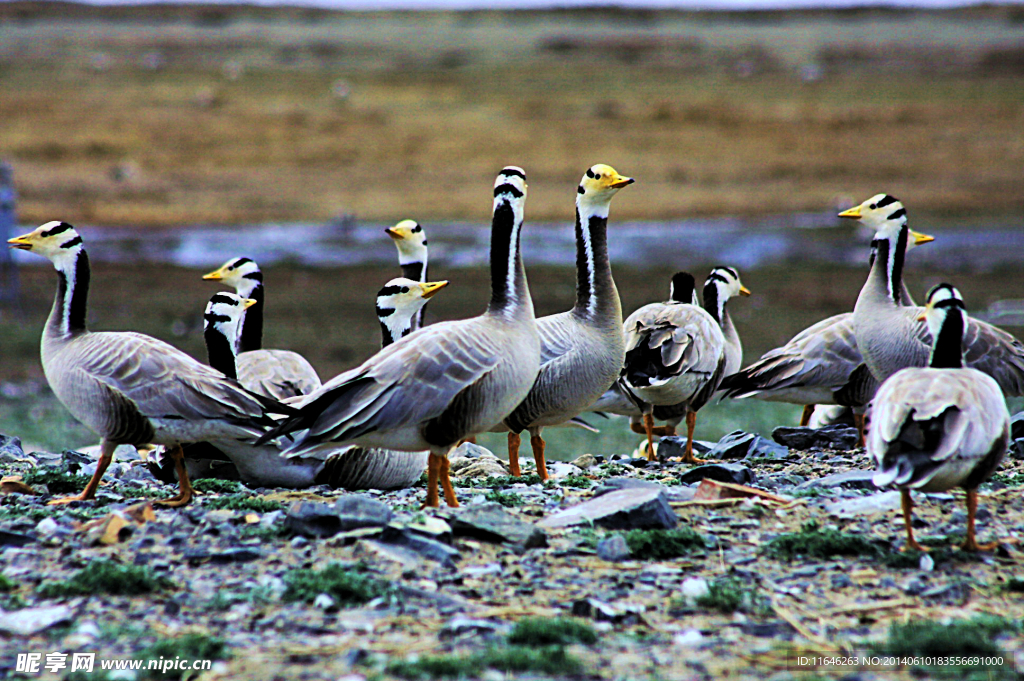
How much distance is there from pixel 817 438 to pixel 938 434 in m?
4.59

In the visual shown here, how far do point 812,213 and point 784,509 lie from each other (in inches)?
1448

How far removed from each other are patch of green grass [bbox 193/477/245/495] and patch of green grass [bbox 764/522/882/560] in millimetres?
4024

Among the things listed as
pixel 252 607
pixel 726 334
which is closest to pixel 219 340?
pixel 252 607

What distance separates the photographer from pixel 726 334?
1201 centimetres

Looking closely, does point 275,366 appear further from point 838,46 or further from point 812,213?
point 838,46

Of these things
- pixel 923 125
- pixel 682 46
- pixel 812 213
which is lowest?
pixel 812 213

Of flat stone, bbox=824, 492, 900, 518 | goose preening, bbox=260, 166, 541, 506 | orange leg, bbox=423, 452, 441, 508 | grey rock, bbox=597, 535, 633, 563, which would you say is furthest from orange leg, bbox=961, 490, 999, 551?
orange leg, bbox=423, 452, 441, 508

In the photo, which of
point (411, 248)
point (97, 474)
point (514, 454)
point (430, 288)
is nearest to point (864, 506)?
point (514, 454)

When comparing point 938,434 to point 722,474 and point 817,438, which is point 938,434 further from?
point 817,438

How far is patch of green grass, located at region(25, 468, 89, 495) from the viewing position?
8.52 meters

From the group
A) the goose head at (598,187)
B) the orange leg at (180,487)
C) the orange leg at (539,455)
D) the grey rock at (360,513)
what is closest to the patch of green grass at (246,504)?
the orange leg at (180,487)

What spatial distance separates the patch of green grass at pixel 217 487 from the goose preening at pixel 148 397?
474 millimetres

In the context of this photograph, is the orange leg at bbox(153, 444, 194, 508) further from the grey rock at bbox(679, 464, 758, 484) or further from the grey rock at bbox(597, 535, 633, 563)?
the grey rock at bbox(679, 464, 758, 484)

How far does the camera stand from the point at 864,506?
7441mm
